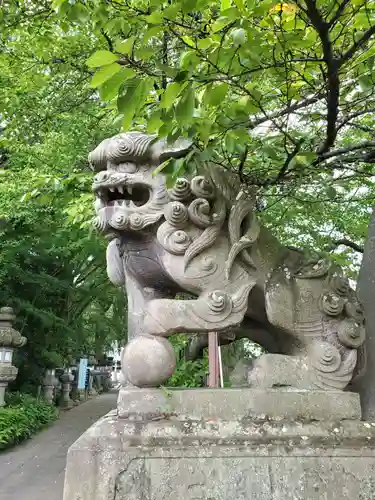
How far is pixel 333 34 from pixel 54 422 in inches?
377

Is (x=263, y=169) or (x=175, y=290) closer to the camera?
(x=175, y=290)

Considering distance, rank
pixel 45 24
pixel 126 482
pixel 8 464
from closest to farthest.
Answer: pixel 126 482 < pixel 45 24 < pixel 8 464

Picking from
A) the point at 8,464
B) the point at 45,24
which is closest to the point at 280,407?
the point at 45,24

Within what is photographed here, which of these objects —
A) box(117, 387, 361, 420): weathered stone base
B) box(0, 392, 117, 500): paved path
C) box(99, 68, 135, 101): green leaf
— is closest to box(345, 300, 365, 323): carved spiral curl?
box(117, 387, 361, 420): weathered stone base

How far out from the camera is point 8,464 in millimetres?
6570

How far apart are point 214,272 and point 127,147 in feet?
2.61

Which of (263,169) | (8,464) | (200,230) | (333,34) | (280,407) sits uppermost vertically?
(333,34)

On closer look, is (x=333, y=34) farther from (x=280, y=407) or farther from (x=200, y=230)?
(x=280, y=407)

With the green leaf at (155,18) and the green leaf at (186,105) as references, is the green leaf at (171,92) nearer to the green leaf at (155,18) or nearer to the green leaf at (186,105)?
the green leaf at (186,105)

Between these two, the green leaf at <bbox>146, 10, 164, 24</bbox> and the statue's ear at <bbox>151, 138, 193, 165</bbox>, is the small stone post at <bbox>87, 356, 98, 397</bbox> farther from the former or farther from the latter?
the green leaf at <bbox>146, 10, 164, 24</bbox>

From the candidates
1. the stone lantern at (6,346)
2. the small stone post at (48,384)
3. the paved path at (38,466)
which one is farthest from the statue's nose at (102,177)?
the small stone post at (48,384)

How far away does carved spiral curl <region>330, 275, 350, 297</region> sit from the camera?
252cm

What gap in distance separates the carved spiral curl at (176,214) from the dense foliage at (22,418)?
639cm

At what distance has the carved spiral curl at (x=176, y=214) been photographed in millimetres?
2371
